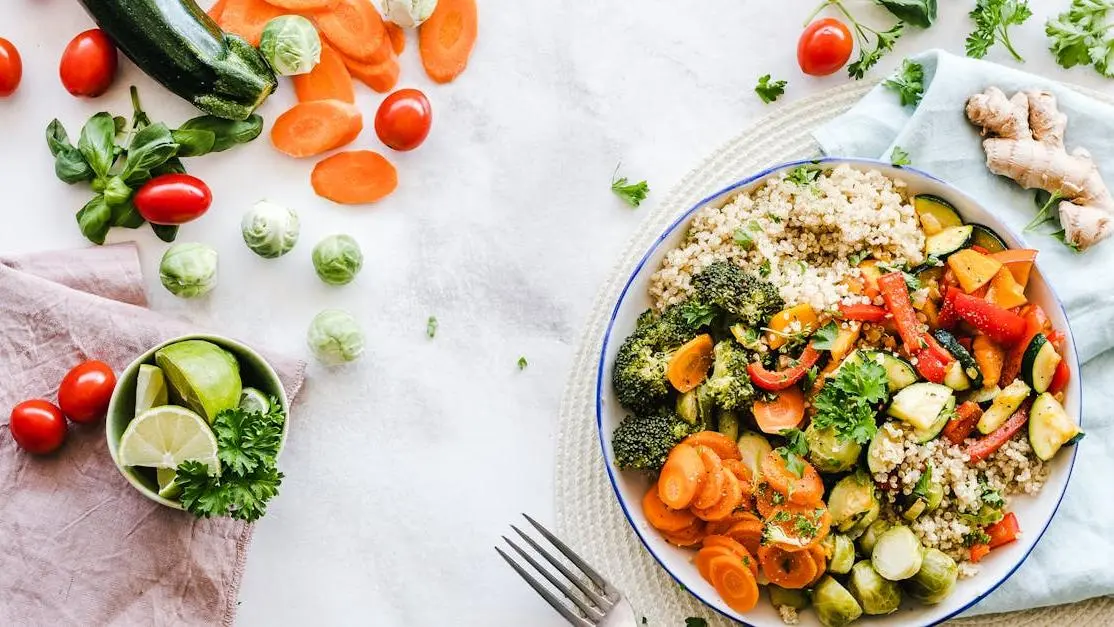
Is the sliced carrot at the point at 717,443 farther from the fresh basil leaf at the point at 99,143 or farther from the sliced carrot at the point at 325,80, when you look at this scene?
the fresh basil leaf at the point at 99,143

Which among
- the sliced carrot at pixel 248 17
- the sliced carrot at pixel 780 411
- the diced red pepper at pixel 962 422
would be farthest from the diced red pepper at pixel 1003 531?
the sliced carrot at pixel 248 17

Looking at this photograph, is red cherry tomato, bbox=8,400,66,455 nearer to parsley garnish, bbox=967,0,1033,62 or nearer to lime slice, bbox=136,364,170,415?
lime slice, bbox=136,364,170,415

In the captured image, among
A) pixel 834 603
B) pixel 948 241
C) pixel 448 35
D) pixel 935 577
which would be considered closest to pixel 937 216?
pixel 948 241

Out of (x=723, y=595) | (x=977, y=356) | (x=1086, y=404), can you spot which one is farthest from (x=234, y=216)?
(x=1086, y=404)

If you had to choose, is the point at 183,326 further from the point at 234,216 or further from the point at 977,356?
the point at 977,356

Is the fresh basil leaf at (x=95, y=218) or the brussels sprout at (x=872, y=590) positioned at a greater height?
the fresh basil leaf at (x=95, y=218)

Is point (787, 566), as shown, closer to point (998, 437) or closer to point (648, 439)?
point (648, 439)
